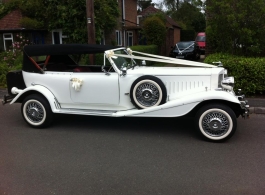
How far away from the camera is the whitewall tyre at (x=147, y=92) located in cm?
514

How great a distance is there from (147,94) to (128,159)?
1.38 meters

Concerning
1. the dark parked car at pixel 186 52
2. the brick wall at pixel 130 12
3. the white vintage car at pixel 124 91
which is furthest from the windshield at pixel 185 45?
the white vintage car at pixel 124 91

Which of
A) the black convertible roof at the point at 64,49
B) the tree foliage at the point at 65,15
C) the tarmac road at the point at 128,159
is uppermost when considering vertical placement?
the tree foliage at the point at 65,15

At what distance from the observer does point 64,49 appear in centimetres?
586

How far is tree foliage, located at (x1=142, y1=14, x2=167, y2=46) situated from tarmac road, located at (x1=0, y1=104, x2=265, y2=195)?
1320 centimetres

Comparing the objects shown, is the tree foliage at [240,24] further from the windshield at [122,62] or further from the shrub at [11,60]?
the shrub at [11,60]

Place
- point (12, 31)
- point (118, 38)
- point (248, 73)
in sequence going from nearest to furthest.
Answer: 1. point (248, 73)
2. point (12, 31)
3. point (118, 38)

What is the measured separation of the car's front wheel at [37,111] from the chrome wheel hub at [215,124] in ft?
10.4

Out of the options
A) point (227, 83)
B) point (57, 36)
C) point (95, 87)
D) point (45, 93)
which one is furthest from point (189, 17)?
point (45, 93)

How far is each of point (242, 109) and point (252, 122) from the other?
4.60 ft

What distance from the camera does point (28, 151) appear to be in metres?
4.74

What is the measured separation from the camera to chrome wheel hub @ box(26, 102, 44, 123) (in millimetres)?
5879

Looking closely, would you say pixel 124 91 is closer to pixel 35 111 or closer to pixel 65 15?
pixel 35 111

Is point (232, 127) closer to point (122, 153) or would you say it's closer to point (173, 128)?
point (173, 128)
